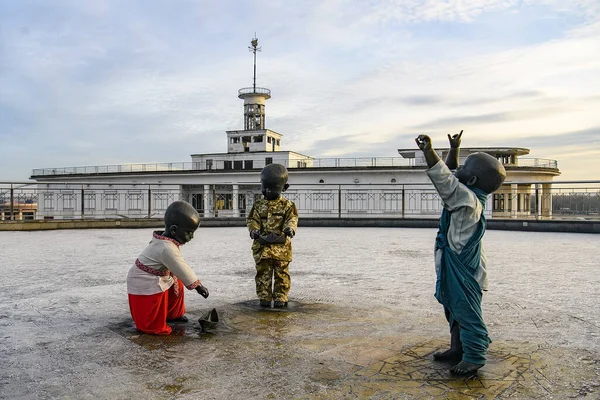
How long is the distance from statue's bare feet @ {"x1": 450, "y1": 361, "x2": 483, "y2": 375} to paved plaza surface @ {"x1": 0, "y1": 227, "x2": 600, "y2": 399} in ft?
0.16

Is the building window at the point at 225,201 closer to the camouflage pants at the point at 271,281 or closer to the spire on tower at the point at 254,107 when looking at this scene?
the spire on tower at the point at 254,107

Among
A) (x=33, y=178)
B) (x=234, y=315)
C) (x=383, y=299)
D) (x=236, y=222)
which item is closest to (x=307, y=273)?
(x=383, y=299)

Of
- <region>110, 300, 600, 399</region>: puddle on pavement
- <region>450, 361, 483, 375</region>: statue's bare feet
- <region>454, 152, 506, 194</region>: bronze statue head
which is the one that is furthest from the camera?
<region>454, 152, 506, 194</region>: bronze statue head

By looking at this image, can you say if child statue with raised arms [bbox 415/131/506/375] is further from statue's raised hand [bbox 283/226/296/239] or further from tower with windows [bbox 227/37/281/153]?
tower with windows [bbox 227/37/281/153]

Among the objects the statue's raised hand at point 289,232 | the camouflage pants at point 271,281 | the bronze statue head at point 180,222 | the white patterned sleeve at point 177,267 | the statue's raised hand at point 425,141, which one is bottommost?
the camouflage pants at point 271,281

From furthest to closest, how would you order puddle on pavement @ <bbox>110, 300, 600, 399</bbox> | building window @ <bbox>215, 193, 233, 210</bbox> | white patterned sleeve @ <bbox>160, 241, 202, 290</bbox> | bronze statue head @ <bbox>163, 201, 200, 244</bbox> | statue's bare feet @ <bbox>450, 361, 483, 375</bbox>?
building window @ <bbox>215, 193, 233, 210</bbox>
bronze statue head @ <bbox>163, 201, 200, 244</bbox>
white patterned sleeve @ <bbox>160, 241, 202, 290</bbox>
statue's bare feet @ <bbox>450, 361, 483, 375</bbox>
puddle on pavement @ <bbox>110, 300, 600, 399</bbox>

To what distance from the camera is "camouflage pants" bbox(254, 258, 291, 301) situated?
4.69 metres

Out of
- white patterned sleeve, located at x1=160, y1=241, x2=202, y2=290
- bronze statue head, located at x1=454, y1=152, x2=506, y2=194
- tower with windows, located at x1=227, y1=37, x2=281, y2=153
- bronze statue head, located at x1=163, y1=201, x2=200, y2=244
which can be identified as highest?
tower with windows, located at x1=227, y1=37, x2=281, y2=153

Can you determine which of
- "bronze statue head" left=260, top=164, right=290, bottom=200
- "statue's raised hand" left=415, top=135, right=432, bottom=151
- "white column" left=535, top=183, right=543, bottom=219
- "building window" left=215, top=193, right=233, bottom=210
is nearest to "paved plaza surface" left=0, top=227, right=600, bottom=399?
"bronze statue head" left=260, top=164, right=290, bottom=200

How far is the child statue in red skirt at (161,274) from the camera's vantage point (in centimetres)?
376

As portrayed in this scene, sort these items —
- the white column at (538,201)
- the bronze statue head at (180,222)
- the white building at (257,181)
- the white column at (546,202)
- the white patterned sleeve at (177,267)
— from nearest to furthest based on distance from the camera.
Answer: the white patterned sleeve at (177,267) < the bronze statue head at (180,222) < the white column at (538,201) < the white column at (546,202) < the white building at (257,181)

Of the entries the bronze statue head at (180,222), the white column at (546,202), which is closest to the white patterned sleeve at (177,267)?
the bronze statue head at (180,222)

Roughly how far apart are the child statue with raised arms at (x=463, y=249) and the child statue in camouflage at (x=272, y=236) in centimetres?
191

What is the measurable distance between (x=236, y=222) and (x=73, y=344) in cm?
1332
